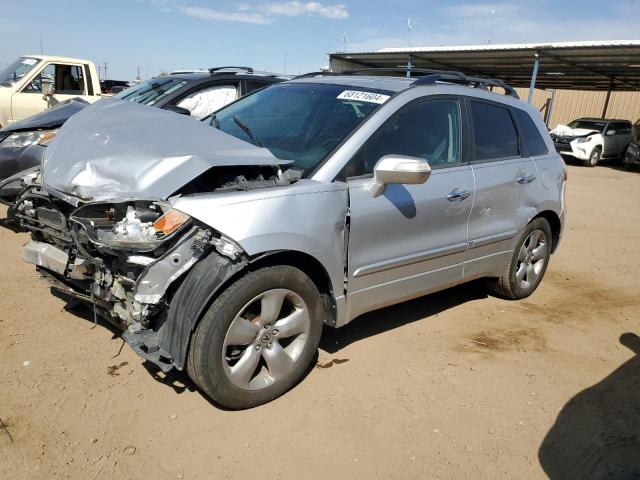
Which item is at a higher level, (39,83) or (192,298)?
(39,83)

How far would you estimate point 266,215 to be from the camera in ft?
9.04

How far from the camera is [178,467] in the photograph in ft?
8.19

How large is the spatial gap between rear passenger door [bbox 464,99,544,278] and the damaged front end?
2159mm

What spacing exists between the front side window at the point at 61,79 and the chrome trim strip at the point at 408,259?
910cm

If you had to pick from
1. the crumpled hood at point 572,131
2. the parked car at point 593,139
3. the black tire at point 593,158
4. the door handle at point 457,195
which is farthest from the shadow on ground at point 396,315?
the crumpled hood at point 572,131

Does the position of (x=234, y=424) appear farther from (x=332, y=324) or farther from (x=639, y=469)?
(x=639, y=469)

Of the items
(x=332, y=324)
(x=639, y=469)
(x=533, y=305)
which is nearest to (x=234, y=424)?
(x=332, y=324)

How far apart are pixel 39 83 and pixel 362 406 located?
32.1 feet

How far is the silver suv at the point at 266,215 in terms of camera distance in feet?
8.68

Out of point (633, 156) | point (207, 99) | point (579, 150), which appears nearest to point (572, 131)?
point (579, 150)

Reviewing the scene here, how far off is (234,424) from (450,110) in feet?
8.69

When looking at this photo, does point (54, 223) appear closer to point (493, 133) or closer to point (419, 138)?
point (419, 138)

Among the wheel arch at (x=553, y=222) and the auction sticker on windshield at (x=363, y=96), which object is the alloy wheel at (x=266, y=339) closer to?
the auction sticker on windshield at (x=363, y=96)

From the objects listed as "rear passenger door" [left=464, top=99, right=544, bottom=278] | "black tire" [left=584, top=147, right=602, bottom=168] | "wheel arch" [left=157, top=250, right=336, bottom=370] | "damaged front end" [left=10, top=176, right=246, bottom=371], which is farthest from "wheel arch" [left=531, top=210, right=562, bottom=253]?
"black tire" [left=584, top=147, right=602, bottom=168]
